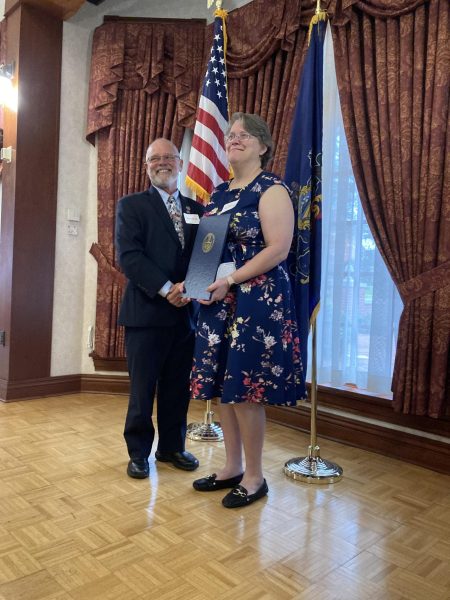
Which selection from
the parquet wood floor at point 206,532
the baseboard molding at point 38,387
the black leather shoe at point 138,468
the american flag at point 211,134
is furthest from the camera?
the baseboard molding at point 38,387

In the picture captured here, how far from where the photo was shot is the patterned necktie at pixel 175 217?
2191 millimetres

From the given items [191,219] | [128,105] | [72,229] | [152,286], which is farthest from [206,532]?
[128,105]

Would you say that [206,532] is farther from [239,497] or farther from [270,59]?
[270,59]

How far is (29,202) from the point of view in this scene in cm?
346

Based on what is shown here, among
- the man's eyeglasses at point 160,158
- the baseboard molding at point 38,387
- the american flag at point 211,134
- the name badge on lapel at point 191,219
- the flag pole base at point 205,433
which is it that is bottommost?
the flag pole base at point 205,433

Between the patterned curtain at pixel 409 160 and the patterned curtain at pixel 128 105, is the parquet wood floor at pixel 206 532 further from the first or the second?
the patterned curtain at pixel 128 105

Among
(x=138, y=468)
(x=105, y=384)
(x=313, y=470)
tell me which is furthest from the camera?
(x=105, y=384)

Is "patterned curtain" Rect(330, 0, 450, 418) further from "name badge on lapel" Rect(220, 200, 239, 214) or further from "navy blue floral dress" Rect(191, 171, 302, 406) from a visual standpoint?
"name badge on lapel" Rect(220, 200, 239, 214)

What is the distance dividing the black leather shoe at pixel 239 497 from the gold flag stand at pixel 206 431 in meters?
0.79

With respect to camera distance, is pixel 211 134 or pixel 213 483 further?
pixel 211 134

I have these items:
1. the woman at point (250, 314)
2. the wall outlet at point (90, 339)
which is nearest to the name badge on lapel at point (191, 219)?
the woman at point (250, 314)

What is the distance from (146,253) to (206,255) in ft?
1.14

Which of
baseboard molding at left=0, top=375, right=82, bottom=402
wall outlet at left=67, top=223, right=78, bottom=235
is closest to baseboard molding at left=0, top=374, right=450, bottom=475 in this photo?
baseboard molding at left=0, top=375, right=82, bottom=402

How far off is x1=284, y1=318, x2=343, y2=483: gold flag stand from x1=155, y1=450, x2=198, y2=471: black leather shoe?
418mm
